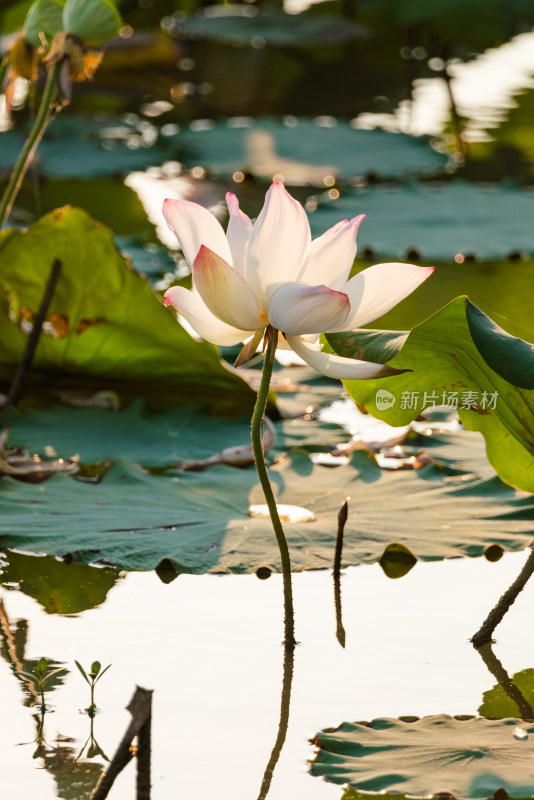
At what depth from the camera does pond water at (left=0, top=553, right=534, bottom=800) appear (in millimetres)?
1041

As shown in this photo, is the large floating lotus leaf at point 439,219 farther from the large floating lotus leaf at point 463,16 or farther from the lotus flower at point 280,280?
the large floating lotus leaf at point 463,16

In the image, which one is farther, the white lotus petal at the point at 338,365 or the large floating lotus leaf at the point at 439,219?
the large floating lotus leaf at the point at 439,219

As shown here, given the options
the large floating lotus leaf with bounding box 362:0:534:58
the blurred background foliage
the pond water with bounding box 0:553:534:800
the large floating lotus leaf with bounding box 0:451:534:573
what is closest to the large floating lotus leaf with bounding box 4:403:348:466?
the large floating lotus leaf with bounding box 0:451:534:573

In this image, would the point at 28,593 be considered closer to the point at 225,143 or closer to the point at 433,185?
the point at 433,185

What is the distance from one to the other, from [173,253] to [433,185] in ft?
4.41

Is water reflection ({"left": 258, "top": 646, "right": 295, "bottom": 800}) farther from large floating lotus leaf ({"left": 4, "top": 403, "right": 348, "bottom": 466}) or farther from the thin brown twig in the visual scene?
the thin brown twig

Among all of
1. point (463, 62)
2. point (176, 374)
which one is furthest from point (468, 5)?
point (176, 374)

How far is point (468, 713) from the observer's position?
3.79 ft

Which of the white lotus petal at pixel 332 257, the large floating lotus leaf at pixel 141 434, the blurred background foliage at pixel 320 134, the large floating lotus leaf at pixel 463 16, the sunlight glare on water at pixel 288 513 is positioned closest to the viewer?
the white lotus petal at pixel 332 257

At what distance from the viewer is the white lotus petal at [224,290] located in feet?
3.79

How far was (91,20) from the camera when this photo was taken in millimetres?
1851

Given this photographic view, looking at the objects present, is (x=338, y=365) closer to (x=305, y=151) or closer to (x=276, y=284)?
(x=276, y=284)

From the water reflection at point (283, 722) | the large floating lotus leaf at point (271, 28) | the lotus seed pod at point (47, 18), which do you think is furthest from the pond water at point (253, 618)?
the large floating lotus leaf at point (271, 28)

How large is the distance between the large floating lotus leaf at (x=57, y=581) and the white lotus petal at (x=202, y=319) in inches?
15.7
